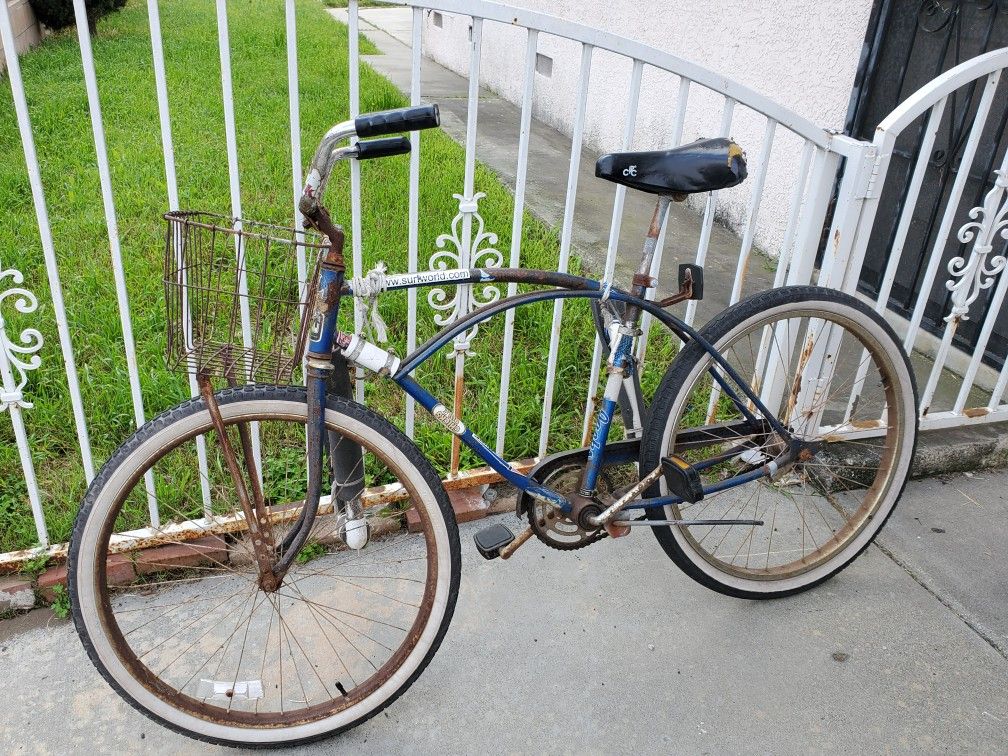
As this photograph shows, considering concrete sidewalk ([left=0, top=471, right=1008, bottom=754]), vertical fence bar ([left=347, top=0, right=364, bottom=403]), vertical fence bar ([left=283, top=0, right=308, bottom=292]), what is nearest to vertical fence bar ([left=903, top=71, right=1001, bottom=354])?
concrete sidewalk ([left=0, top=471, right=1008, bottom=754])

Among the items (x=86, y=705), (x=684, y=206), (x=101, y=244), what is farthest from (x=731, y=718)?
(x=684, y=206)

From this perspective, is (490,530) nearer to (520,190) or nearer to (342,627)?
(342,627)

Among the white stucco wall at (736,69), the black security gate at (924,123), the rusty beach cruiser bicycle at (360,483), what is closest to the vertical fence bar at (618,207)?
the rusty beach cruiser bicycle at (360,483)

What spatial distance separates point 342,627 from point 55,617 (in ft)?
2.62

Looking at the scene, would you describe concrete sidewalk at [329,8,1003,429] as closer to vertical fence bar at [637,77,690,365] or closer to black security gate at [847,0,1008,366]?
black security gate at [847,0,1008,366]

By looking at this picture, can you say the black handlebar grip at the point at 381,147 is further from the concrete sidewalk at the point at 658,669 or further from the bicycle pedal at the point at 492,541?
the concrete sidewalk at the point at 658,669

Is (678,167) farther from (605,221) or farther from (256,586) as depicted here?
(605,221)

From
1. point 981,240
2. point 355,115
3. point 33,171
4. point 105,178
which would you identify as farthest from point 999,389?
point 33,171

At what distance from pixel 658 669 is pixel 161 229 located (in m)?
3.48

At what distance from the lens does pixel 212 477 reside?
269 cm

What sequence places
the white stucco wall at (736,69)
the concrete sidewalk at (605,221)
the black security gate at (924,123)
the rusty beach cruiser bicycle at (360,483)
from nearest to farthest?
the rusty beach cruiser bicycle at (360,483) → the black security gate at (924,123) → the concrete sidewalk at (605,221) → the white stucco wall at (736,69)

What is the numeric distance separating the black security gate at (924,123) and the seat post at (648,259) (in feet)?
6.03

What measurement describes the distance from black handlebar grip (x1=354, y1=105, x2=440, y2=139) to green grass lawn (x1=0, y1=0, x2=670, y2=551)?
1.49 meters

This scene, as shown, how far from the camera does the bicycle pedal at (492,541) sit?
7.34ft
